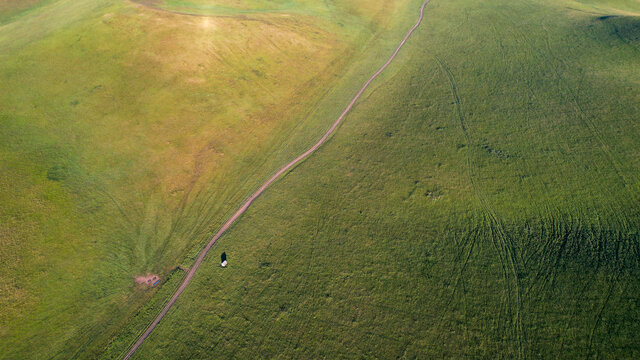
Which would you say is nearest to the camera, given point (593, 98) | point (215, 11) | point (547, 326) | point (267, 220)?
point (547, 326)

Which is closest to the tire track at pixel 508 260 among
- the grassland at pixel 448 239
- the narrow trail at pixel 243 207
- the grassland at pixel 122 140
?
the grassland at pixel 448 239

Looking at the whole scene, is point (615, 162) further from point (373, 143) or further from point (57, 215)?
point (57, 215)

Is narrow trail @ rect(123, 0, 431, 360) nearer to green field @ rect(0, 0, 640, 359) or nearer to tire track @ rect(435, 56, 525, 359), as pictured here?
green field @ rect(0, 0, 640, 359)

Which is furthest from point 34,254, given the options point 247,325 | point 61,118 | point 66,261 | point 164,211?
point 247,325

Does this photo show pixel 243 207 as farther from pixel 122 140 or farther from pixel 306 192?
pixel 122 140

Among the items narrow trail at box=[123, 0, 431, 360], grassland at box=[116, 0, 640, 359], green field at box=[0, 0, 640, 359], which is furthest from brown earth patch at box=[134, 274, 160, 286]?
grassland at box=[116, 0, 640, 359]

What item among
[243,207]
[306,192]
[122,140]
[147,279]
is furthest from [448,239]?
[122,140]
